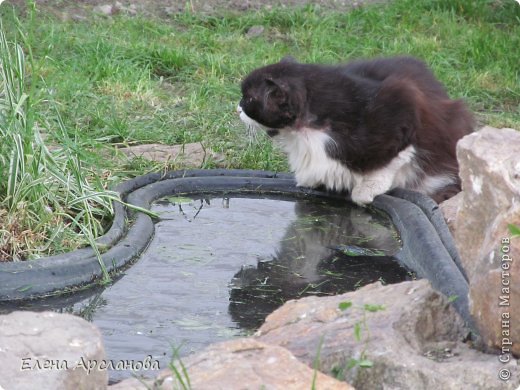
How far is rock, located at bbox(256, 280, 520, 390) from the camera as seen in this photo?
3316 mm

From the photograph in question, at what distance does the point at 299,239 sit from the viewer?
5676 mm

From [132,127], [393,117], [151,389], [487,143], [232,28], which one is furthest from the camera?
[232,28]

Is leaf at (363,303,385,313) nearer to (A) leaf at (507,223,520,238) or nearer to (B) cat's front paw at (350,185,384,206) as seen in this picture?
(A) leaf at (507,223,520,238)

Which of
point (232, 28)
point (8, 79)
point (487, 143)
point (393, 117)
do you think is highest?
point (487, 143)

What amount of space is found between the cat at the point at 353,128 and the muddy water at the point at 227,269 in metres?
0.25

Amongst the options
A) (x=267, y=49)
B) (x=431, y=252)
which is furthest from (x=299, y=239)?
(x=267, y=49)

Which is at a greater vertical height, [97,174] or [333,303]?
[333,303]

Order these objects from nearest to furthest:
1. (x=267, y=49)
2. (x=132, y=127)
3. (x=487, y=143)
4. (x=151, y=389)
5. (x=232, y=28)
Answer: (x=151, y=389), (x=487, y=143), (x=132, y=127), (x=267, y=49), (x=232, y=28)

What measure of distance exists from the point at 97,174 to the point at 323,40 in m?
4.38

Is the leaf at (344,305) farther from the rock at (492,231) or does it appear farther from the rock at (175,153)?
the rock at (175,153)

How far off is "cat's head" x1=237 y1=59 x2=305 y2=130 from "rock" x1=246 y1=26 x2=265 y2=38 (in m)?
3.73

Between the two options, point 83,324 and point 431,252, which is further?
point 431,252

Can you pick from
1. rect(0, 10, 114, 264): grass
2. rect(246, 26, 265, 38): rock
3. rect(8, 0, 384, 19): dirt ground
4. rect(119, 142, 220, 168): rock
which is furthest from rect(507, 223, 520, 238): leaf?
rect(8, 0, 384, 19): dirt ground

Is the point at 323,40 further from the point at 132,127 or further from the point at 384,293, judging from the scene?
the point at 384,293
